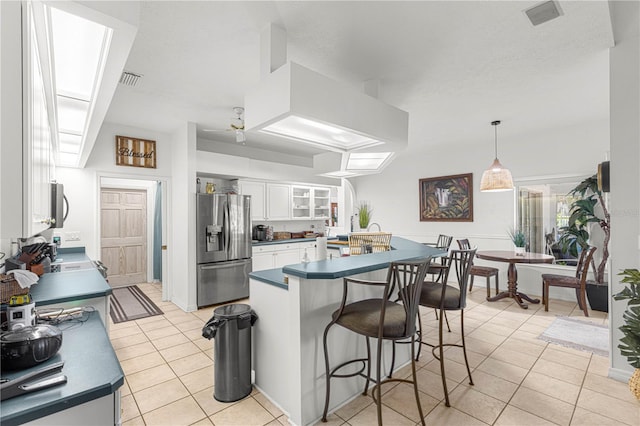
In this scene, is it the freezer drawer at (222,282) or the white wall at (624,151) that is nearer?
the white wall at (624,151)

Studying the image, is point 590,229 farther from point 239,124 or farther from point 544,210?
point 239,124

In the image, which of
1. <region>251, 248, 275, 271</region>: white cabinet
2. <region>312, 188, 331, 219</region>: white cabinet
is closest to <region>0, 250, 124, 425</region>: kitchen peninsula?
<region>251, 248, 275, 271</region>: white cabinet

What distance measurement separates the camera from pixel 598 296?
4.20 metres

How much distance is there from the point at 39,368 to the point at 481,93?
4202 mm

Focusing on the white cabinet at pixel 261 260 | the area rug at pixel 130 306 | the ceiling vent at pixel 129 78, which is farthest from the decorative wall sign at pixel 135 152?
the white cabinet at pixel 261 260

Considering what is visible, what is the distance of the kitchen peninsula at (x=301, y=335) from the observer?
1.99 meters

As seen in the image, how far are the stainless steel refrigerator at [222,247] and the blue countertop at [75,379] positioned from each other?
2987 millimetres

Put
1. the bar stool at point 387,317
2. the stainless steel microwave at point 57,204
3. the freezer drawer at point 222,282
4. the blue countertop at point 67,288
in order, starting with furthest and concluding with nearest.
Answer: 1. the freezer drawer at point 222,282
2. the stainless steel microwave at point 57,204
3. the blue countertop at point 67,288
4. the bar stool at point 387,317

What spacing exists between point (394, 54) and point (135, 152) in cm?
392

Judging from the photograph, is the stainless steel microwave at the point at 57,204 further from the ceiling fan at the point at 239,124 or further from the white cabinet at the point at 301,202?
the white cabinet at the point at 301,202

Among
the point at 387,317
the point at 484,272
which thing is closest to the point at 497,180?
the point at 484,272

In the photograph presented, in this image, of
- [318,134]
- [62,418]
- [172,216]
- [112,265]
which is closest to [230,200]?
[172,216]

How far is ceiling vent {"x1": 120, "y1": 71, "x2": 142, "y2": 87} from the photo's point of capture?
9.18ft

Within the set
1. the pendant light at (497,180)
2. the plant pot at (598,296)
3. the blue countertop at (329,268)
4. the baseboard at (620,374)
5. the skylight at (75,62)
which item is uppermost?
the skylight at (75,62)
